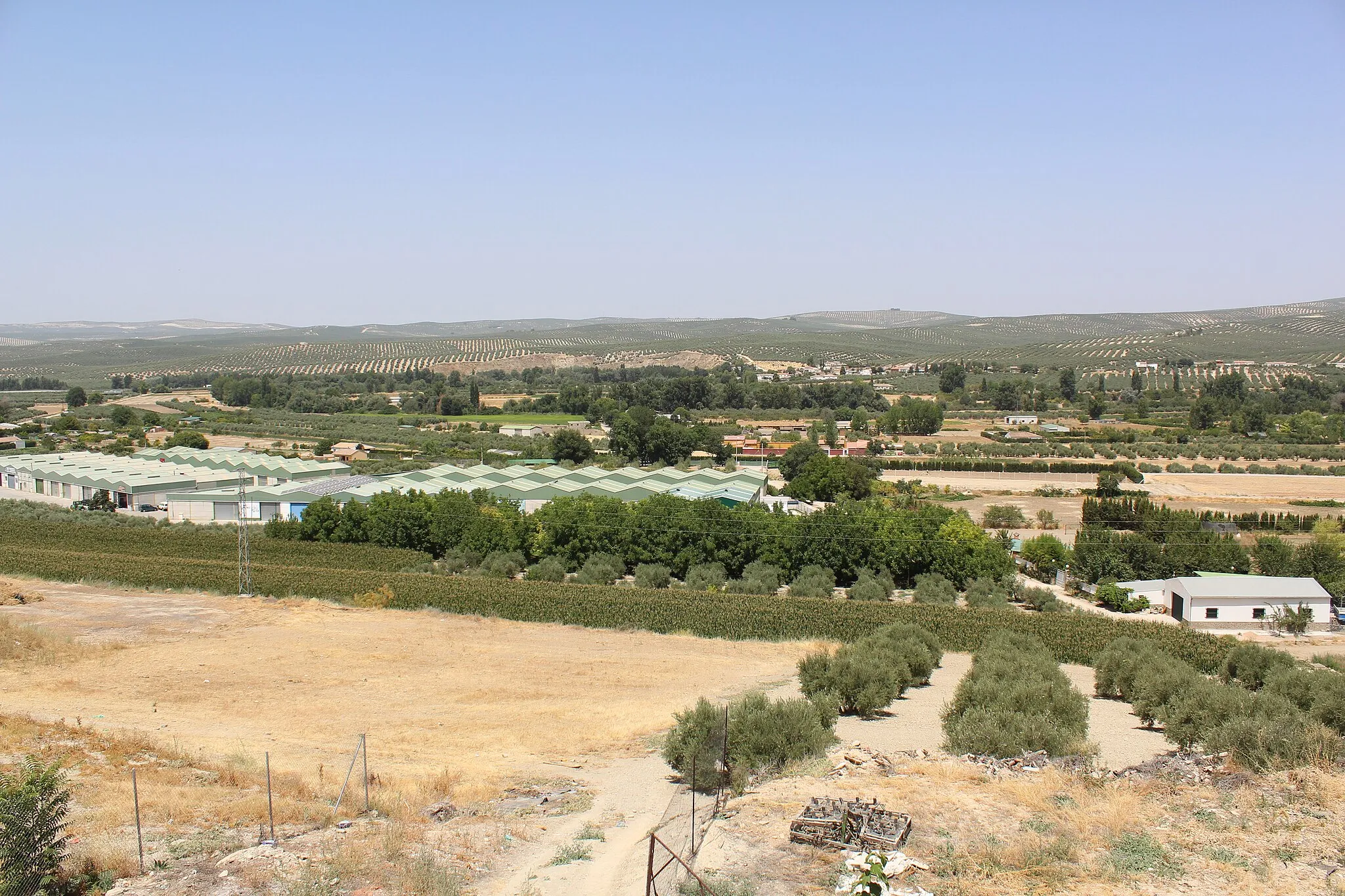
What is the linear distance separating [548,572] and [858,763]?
1886 centimetres

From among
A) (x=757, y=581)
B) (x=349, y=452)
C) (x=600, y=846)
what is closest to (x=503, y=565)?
(x=757, y=581)

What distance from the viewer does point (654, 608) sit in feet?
87.9

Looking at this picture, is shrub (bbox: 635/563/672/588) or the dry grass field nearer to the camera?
the dry grass field

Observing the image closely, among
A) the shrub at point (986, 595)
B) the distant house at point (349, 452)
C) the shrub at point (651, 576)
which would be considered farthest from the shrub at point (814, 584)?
the distant house at point (349, 452)

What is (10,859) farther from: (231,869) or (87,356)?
(87,356)

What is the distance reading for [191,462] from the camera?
51.4 m

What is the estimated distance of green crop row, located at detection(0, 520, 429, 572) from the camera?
33.2 meters

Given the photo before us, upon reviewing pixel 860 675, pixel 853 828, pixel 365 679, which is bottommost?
pixel 365 679

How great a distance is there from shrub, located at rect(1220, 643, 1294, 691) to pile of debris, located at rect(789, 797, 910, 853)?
1250 centimetres

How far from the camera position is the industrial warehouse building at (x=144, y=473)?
44.2 metres

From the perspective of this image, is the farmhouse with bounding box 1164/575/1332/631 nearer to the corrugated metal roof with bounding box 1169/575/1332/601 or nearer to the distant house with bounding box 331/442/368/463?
the corrugated metal roof with bounding box 1169/575/1332/601

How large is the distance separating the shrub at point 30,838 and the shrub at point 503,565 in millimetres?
21610

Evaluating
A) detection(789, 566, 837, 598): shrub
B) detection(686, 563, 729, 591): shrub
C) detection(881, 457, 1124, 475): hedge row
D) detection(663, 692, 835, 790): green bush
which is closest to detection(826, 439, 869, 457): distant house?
detection(881, 457, 1124, 475): hedge row

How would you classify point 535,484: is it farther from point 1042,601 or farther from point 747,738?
point 747,738
